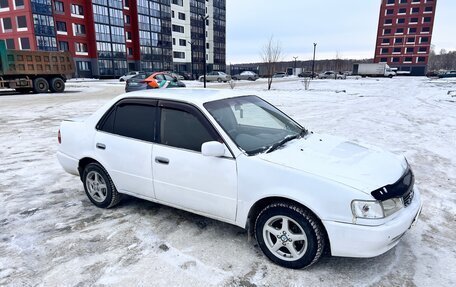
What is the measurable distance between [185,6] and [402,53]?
190 ft

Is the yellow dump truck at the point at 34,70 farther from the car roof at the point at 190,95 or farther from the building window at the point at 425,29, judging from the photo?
the building window at the point at 425,29

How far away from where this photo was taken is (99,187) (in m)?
4.17

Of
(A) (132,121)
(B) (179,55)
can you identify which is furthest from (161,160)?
(B) (179,55)

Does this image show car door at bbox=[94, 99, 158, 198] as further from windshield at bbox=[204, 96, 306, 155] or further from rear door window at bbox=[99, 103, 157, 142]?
windshield at bbox=[204, 96, 306, 155]

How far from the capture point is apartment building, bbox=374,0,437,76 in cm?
7815

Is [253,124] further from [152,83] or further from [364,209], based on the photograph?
[152,83]

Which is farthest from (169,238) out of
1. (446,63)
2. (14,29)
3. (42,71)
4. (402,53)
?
(446,63)

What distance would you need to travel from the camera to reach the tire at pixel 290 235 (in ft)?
8.87

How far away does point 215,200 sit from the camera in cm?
315

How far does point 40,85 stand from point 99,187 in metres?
21.5

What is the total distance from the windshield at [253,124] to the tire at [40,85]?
22.2 m

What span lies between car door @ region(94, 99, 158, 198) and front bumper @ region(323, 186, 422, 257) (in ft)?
6.89

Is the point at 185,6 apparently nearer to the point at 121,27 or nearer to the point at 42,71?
the point at 121,27

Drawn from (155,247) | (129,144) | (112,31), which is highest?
(112,31)
